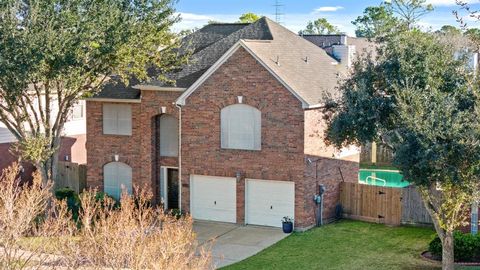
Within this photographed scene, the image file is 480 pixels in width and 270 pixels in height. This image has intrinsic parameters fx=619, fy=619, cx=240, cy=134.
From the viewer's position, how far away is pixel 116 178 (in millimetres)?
29234

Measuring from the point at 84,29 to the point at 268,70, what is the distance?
283 inches

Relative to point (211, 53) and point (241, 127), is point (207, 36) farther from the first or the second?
point (241, 127)

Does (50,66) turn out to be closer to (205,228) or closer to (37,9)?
(37,9)

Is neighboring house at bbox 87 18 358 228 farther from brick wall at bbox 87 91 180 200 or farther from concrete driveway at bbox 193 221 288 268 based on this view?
concrete driveway at bbox 193 221 288 268

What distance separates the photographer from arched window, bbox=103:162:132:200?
1142 inches

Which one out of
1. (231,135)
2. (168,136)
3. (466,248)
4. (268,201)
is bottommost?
(466,248)

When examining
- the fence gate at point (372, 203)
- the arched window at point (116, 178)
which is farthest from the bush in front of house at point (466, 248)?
the arched window at point (116, 178)

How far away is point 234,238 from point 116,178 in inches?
320

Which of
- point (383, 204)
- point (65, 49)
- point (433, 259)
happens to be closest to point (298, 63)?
point (383, 204)

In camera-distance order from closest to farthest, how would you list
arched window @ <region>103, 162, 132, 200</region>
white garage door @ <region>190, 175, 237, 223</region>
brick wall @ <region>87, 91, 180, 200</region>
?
white garage door @ <region>190, 175, 237, 223</region> → brick wall @ <region>87, 91, 180, 200</region> → arched window @ <region>103, 162, 132, 200</region>

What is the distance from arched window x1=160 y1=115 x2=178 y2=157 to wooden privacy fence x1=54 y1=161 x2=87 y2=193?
577 centimetres

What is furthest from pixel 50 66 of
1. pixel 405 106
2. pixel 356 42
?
pixel 356 42

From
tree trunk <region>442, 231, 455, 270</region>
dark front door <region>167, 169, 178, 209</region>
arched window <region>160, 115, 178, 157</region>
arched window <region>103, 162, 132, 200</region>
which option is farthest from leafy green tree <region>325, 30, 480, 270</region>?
arched window <region>103, 162, 132, 200</region>

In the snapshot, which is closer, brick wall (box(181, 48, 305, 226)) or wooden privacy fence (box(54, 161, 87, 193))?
brick wall (box(181, 48, 305, 226))
